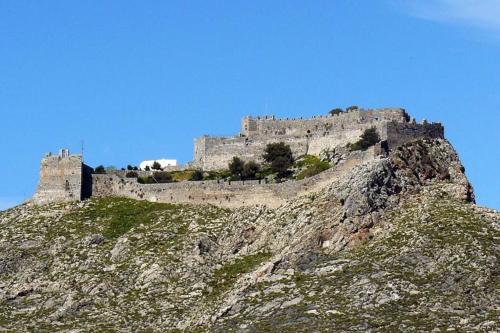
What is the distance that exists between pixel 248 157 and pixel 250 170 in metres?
4.68

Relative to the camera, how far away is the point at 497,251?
304 ft

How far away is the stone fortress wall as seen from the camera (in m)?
114

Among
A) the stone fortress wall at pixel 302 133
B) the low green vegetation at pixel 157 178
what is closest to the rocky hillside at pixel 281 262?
the stone fortress wall at pixel 302 133

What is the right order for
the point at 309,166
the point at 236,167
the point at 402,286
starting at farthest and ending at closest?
the point at 236,167 → the point at 309,166 → the point at 402,286

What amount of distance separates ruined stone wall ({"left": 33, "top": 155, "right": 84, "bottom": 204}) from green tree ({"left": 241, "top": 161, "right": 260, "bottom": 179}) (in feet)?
41.1

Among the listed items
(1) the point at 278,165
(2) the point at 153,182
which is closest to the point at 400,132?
(1) the point at 278,165

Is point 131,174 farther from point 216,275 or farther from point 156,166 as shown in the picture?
point 216,275

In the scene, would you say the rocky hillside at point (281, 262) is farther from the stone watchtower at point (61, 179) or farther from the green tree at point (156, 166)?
the green tree at point (156, 166)

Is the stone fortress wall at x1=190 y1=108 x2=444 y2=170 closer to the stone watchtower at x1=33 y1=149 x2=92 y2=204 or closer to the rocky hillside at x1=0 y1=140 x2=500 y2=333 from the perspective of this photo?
the rocky hillside at x1=0 y1=140 x2=500 y2=333

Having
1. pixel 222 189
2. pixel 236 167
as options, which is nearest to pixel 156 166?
pixel 236 167

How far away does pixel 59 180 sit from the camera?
383ft

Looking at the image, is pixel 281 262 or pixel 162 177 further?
pixel 162 177

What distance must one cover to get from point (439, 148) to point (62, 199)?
28.3 m

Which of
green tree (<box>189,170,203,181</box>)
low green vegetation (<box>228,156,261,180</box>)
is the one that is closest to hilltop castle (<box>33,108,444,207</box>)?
low green vegetation (<box>228,156,261,180</box>)
